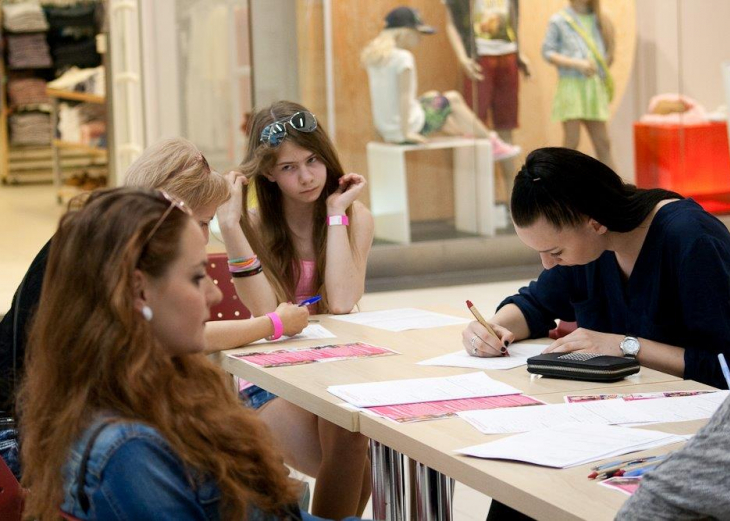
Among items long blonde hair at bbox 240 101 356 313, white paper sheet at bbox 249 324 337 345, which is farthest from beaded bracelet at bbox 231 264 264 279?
white paper sheet at bbox 249 324 337 345

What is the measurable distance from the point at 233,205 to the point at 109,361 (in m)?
1.95

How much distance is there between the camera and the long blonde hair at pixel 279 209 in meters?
3.38

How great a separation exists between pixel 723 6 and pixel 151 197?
23.6ft

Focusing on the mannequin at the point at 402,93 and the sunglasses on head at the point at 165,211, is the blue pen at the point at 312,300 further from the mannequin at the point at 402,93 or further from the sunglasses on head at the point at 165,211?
the mannequin at the point at 402,93

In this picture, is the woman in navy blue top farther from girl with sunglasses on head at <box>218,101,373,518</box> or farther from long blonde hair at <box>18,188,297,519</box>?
long blonde hair at <box>18,188,297,519</box>

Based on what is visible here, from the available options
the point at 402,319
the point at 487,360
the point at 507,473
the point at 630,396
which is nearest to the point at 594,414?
the point at 630,396

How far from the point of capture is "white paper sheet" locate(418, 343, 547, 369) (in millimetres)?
2617

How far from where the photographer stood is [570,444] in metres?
1.89

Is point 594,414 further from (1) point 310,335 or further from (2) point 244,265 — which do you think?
(2) point 244,265

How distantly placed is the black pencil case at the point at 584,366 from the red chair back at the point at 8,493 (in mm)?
1051

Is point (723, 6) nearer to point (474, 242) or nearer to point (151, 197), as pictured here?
point (474, 242)

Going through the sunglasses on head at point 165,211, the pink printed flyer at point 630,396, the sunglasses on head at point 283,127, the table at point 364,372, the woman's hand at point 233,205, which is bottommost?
the table at point 364,372

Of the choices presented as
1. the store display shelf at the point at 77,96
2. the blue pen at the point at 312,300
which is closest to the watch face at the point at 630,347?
the blue pen at the point at 312,300

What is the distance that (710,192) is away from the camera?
7.96 m
